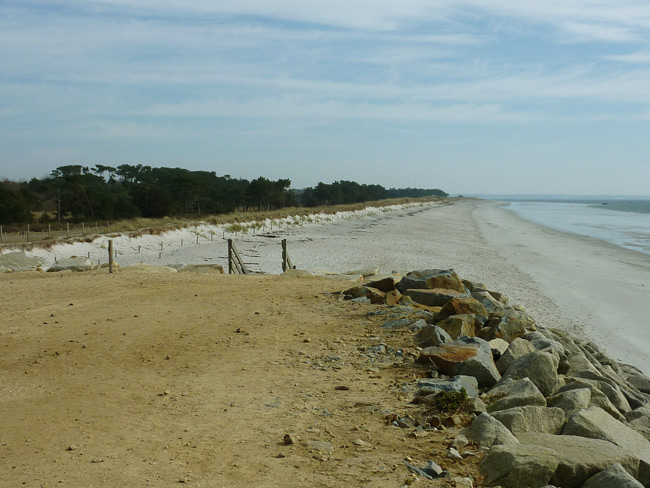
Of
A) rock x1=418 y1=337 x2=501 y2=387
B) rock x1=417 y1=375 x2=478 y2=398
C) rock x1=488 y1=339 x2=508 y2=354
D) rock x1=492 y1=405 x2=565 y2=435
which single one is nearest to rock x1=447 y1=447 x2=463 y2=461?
rock x1=492 y1=405 x2=565 y2=435

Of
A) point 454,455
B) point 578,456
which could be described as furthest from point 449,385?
point 578,456

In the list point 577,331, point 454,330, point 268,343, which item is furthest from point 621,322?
point 268,343

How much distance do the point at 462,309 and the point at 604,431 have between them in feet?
14.8

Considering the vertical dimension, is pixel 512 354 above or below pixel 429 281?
below

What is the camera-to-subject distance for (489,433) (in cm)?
561

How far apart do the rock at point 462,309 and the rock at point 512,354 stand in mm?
1364

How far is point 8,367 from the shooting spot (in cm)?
822

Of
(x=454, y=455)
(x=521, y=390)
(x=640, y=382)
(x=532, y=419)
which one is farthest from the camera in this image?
(x=640, y=382)

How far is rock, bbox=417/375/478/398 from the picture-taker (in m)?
6.88

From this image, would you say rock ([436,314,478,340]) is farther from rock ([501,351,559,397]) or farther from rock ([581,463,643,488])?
rock ([581,463,643,488])

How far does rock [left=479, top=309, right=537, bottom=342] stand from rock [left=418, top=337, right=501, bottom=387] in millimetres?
1254

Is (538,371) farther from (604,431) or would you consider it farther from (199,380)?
(199,380)

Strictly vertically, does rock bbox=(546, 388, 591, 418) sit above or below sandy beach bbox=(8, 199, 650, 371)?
above

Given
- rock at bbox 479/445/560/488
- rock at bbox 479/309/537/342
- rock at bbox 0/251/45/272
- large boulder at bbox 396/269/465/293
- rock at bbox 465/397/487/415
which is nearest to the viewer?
rock at bbox 479/445/560/488
